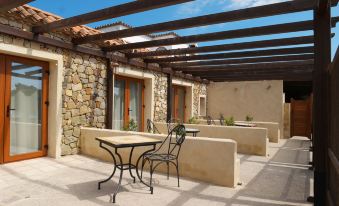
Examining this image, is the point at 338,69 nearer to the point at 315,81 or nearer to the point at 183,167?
the point at 315,81

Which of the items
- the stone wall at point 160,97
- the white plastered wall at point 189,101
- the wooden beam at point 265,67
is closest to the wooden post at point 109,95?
the stone wall at point 160,97

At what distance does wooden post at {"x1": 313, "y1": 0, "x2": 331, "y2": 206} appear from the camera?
3266mm

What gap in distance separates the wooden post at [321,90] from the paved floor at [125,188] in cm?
53

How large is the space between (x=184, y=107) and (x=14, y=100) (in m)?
7.63

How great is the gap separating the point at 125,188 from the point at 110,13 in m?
2.68

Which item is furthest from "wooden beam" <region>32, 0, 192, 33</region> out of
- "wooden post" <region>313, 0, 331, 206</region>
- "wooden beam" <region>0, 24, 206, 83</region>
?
"wooden post" <region>313, 0, 331, 206</region>

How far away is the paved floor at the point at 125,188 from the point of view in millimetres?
3291

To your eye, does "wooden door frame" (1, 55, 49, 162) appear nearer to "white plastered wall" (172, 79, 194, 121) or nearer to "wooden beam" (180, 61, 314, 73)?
"wooden beam" (180, 61, 314, 73)

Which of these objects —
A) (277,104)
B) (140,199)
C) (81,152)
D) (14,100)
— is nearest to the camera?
(140,199)

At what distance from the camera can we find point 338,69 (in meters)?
2.26

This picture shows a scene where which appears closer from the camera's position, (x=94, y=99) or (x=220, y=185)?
(x=220, y=185)

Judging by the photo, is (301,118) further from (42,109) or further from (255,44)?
(42,109)

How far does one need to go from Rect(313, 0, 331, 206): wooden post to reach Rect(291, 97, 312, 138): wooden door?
29.2ft

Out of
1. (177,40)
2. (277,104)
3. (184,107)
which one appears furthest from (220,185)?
(277,104)
